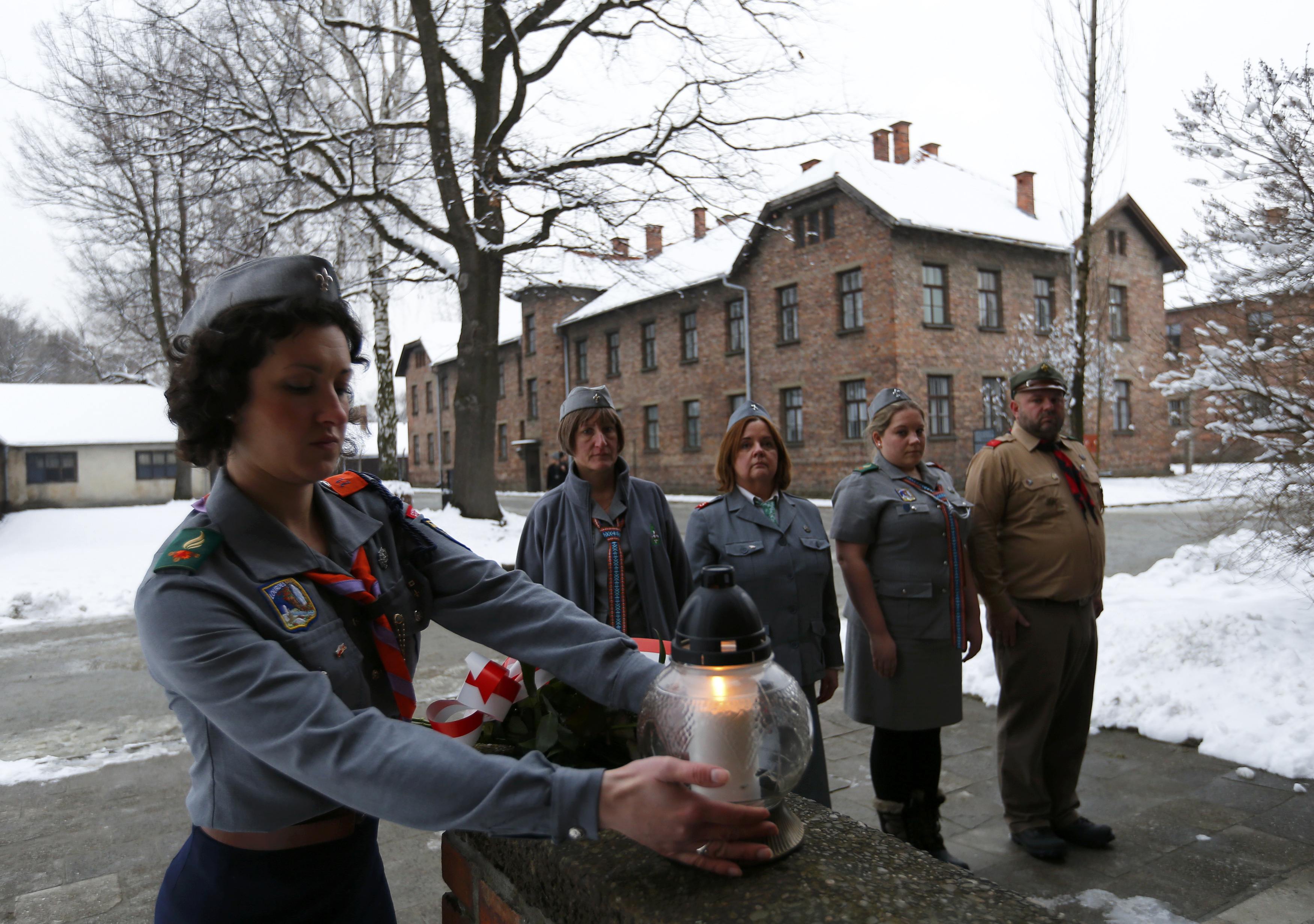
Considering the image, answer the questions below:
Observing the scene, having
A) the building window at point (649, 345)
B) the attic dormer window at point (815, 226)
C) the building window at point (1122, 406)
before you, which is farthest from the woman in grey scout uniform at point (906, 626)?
the building window at point (649, 345)

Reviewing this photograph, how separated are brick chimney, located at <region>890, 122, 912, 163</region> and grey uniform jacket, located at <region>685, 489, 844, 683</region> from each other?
27656mm

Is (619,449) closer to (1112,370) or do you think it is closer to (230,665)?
(230,665)

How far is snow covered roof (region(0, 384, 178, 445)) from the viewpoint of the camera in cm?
3575

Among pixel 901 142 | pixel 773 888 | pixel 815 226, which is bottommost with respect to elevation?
pixel 773 888

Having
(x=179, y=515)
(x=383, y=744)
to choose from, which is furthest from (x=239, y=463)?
(x=179, y=515)

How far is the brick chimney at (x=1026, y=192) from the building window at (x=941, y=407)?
802cm

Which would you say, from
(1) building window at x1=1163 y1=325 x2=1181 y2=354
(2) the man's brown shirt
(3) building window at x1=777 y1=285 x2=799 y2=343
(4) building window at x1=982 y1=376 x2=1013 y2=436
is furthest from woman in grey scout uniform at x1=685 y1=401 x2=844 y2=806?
(3) building window at x1=777 y1=285 x2=799 y2=343

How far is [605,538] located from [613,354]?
107ft

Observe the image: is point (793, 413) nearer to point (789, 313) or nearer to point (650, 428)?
point (789, 313)

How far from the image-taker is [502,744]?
5.09ft

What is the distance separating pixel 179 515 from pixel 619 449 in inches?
915

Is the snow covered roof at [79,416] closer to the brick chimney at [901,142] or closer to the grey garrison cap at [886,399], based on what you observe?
the brick chimney at [901,142]

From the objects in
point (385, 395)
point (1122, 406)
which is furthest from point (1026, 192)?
point (385, 395)

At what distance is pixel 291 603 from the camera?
4.25 ft
